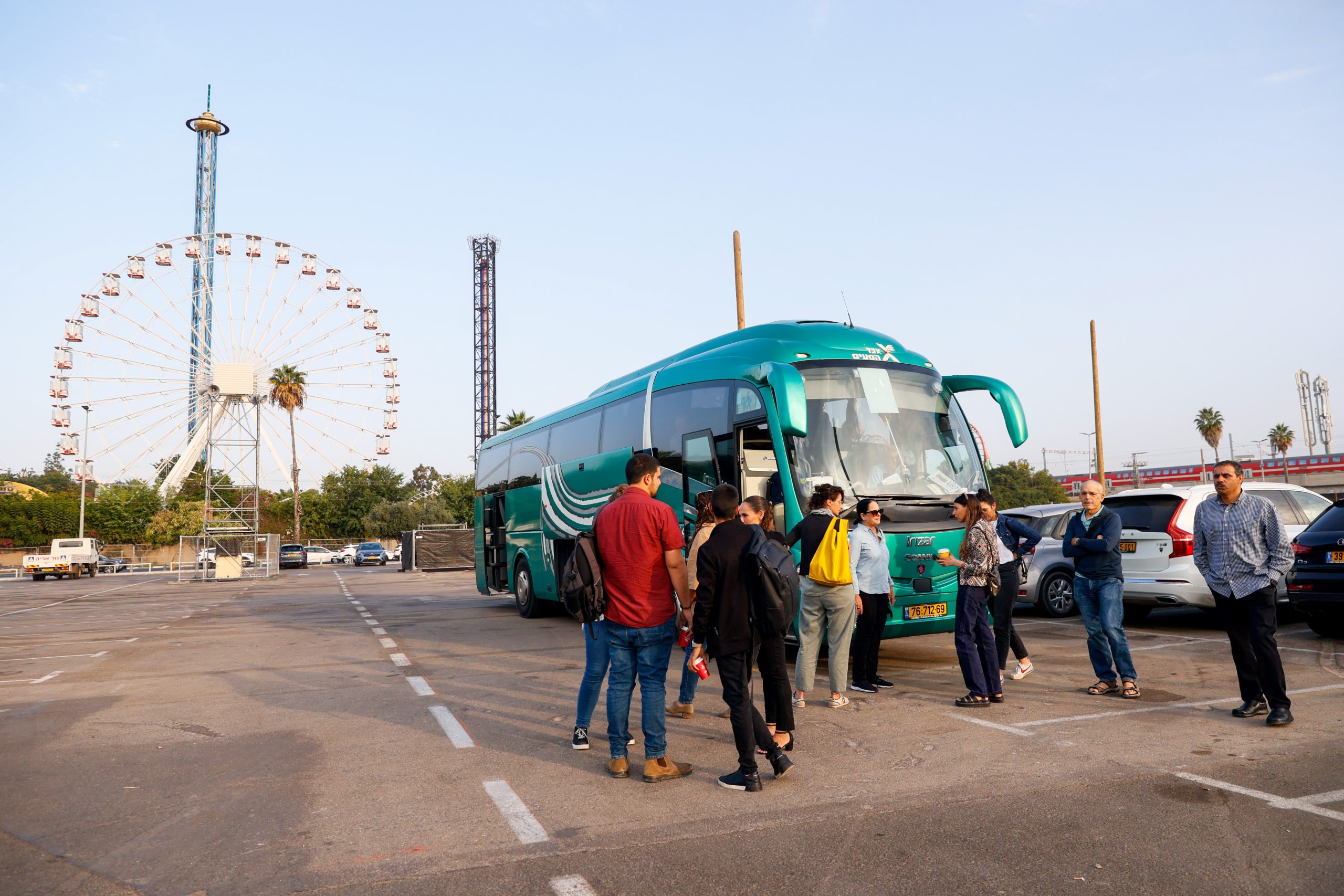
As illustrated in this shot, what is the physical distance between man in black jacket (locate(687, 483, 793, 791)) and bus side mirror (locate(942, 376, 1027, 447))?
5.58 metres

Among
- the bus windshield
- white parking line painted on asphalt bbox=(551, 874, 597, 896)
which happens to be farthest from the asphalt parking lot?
the bus windshield

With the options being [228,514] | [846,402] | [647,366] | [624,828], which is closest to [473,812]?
[624,828]

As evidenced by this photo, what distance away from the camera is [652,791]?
5223mm

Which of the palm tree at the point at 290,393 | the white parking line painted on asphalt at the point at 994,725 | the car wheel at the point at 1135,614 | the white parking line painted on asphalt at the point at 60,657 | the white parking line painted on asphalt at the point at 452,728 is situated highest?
the palm tree at the point at 290,393

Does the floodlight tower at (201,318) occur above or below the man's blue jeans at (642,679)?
above

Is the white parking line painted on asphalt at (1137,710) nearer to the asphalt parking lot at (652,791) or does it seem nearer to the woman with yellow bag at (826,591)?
the asphalt parking lot at (652,791)

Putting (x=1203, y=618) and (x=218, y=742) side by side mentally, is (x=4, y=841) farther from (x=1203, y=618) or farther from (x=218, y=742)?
(x=1203, y=618)

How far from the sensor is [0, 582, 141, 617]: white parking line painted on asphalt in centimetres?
2130

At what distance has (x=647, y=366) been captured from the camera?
1351cm

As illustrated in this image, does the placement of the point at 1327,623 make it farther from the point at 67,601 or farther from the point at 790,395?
the point at 67,601

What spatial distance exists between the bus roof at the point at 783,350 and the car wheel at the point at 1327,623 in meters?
5.08

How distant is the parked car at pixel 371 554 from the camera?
5519cm

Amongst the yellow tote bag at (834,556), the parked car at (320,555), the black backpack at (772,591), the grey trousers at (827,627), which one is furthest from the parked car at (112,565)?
the black backpack at (772,591)

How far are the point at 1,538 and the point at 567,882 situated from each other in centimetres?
8067
